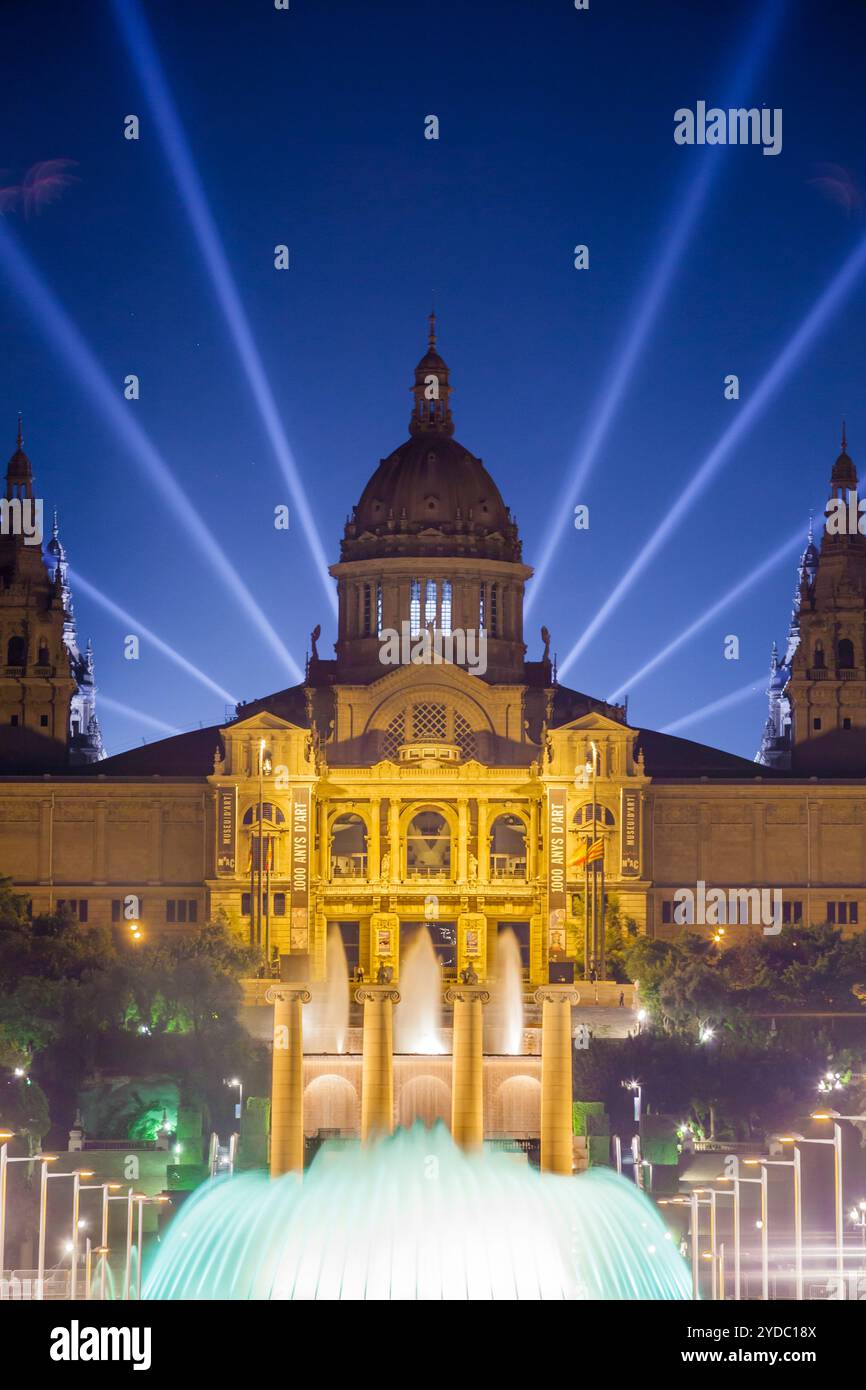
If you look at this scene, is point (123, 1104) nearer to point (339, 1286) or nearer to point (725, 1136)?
point (725, 1136)

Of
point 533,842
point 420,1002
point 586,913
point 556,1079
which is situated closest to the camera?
point 556,1079

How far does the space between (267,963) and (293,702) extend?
21.5m

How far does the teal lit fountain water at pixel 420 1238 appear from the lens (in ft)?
334

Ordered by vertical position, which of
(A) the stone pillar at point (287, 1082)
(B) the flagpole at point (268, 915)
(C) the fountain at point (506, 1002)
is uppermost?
(B) the flagpole at point (268, 915)

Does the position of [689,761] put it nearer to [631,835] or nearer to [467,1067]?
[631,835]

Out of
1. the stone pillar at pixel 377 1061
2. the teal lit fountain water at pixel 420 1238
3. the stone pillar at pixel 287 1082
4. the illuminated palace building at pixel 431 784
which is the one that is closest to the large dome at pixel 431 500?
the illuminated palace building at pixel 431 784

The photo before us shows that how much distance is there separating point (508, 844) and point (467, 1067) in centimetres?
4018

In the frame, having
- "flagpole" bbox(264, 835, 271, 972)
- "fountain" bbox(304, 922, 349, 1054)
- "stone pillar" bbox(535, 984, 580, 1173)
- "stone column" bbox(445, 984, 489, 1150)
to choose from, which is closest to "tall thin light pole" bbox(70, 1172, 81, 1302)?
"stone pillar" bbox(535, 984, 580, 1173)

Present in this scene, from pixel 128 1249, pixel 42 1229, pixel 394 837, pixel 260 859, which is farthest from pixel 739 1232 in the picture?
pixel 394 837

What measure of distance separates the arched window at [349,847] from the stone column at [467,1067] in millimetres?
34910

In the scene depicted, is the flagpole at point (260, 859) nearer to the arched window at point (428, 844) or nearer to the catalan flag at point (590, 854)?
the arched window at point (428, 844)

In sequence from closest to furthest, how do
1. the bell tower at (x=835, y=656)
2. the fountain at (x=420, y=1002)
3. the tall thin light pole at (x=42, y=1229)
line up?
1. the tall thin light pole at (x=42, y=1229)
2. the fountain at (x=420, y=1002)
3. the bell tower at (x=835, y=656)

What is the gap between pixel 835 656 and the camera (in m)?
174

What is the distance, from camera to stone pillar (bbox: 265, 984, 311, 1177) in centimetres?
12200
